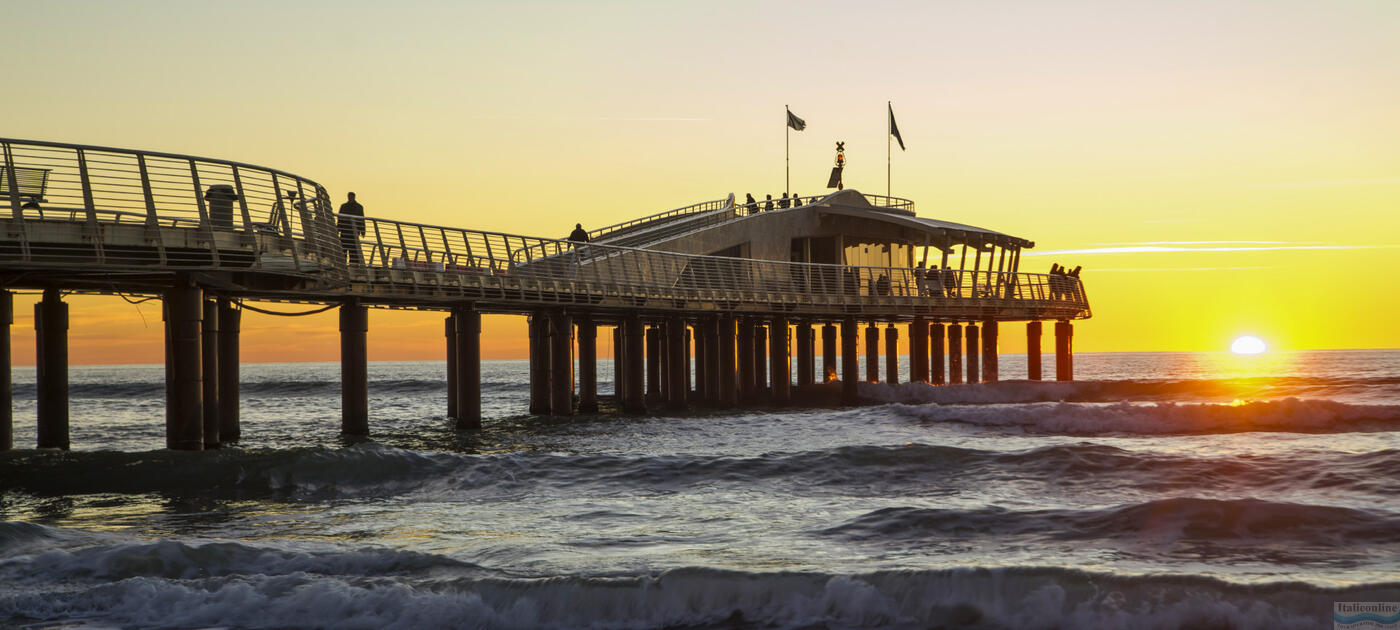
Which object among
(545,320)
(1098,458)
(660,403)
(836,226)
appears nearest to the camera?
(1098,458)

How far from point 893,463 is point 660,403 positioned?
22.5m

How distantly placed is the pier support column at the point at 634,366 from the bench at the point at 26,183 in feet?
61.7

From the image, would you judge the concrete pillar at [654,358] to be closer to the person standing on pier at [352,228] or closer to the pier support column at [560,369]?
the pier support column at [560,369]

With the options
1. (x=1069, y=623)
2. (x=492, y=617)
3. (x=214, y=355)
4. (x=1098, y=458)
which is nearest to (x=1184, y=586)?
(x=1069, y=623)

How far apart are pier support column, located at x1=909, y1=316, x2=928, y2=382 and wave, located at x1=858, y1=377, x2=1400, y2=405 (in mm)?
886

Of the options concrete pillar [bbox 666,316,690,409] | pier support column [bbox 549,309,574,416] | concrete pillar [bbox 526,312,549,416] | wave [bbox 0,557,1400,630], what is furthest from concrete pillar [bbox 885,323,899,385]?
wave [bbox 0,557,1400,630]

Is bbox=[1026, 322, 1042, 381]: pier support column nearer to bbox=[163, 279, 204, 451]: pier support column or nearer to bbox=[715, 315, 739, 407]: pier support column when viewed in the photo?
bbox=[715, 315, 739, 407]: pier support column

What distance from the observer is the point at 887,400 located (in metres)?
42.0

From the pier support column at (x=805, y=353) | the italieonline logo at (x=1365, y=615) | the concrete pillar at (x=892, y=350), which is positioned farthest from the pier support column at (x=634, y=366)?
the italieonline logo at (x=1365, y=615)

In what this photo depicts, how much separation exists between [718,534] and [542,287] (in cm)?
1617

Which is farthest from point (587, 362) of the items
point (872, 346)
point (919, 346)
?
point (872, 346)

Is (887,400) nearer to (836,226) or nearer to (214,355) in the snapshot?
(836,226)

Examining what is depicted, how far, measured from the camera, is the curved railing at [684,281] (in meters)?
24.6

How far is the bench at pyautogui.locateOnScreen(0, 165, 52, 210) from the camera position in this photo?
50.7 feet
